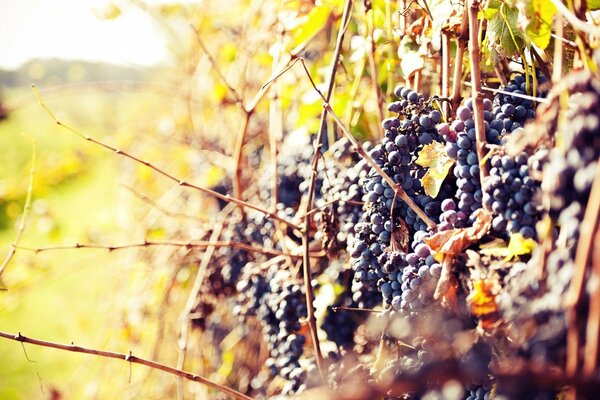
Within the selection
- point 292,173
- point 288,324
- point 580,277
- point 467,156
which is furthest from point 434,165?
point 292,173

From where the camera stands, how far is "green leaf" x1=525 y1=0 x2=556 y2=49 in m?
0.81

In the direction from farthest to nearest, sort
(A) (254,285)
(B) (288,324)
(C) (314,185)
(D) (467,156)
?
(A) (254,285), (B) (288,324), (C) (314,185), (D) (467,156)

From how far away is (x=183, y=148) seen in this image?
2.74 m

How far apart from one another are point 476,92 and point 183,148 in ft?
7.04

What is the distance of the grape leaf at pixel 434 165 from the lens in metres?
0.87

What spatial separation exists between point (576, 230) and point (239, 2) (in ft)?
7.74

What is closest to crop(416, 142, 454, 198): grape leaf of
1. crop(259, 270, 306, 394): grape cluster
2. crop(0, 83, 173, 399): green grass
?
crop(259, 270, 306, 394): grape cluster

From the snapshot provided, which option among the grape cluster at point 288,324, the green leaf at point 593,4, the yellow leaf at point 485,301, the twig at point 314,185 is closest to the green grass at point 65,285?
the grape cluster at point 288,324

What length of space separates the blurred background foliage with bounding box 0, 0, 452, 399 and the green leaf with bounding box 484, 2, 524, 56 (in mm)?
151

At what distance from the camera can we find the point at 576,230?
0.61m

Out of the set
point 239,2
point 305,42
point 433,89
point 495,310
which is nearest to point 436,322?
point 495,310

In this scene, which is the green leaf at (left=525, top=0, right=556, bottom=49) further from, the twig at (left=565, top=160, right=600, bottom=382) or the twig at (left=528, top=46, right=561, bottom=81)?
the twig at (left=565, top=160, right=600, bottom=382)

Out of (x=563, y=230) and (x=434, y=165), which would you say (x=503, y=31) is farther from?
(x=563, y=230)

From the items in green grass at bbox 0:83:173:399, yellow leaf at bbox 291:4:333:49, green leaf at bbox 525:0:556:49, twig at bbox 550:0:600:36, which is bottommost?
green grass at bbox 0:83:173:399
